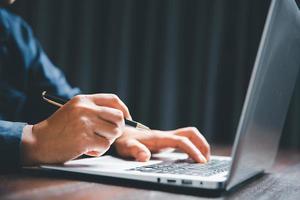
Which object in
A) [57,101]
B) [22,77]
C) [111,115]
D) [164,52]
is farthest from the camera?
[164,52]

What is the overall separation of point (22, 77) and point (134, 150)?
0.64 meters

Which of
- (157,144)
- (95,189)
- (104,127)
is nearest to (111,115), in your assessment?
(104,127)

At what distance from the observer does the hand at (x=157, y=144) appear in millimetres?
828

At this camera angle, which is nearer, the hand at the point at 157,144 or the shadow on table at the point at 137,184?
the shadow on table at the point at 137,184

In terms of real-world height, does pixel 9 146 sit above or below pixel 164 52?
below

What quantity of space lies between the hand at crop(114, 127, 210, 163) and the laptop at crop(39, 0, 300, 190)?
0.30ft

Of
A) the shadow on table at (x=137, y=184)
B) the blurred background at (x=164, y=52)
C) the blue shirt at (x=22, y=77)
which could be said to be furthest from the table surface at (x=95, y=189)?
the blurred background at (x=164, y=52)

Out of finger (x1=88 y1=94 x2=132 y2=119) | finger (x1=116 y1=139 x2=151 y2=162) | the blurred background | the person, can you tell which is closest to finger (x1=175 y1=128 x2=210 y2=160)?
the person

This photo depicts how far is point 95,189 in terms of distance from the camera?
0.56 metres

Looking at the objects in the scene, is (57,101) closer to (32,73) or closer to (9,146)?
(9,146)

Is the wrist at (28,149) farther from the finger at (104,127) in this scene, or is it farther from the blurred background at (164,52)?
the blurred background at (164,52)

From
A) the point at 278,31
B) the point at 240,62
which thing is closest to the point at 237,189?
the point at 278,31

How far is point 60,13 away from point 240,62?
3.48 feet

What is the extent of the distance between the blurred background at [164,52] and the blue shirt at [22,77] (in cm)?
86
